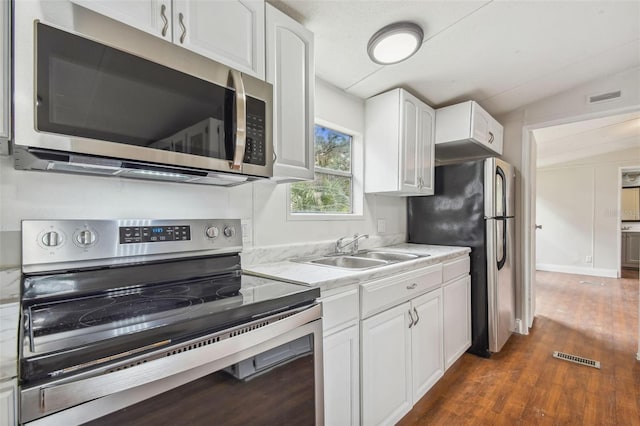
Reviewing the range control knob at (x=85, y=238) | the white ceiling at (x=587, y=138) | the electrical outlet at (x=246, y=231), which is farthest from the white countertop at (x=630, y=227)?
the range control knob at (x=85, y=238)

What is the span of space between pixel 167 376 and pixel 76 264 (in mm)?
604

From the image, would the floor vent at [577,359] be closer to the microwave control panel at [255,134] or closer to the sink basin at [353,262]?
the sink basin at [353,262]

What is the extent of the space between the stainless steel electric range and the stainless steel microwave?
27cm

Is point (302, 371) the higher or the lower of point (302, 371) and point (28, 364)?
the lower

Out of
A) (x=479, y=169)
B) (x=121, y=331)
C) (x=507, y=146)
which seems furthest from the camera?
(x=507, y=146)

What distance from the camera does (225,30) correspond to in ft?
3.98

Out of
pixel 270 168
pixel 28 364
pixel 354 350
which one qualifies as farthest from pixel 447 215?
pixel 28 364

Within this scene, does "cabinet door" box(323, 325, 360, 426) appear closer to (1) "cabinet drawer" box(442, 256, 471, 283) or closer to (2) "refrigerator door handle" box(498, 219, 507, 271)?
(1) "cabinet drawer" box(442, 256, 471, 283)

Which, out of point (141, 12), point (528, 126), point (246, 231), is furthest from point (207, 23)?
point (528, 126)

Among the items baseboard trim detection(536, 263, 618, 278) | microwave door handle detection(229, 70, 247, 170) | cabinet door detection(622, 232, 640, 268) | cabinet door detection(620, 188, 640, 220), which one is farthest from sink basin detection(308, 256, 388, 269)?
cabinet door detection(620, 188, 640, 220)

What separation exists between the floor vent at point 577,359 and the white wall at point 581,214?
425cm

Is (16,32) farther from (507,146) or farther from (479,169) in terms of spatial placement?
(507,146)

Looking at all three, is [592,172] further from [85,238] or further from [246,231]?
[85,238]

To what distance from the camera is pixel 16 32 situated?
77 centimetres
